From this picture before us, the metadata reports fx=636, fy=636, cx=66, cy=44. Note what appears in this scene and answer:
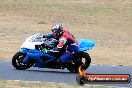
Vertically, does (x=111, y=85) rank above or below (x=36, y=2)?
above

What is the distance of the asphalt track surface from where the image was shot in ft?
52.6

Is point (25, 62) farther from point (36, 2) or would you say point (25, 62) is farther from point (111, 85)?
point (36, 2)

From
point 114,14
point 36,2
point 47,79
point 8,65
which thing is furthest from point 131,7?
point 47,79

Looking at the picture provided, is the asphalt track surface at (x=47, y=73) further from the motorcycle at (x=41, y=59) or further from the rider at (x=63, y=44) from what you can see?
the rider at (x=63, y=44)

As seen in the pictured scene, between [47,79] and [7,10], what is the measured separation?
91.1 ft

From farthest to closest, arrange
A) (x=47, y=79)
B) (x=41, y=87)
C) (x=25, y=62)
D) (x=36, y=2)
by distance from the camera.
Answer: (x=36, y=2), (x=25, y=62), (x=47, y=79), (x=41, y=87)

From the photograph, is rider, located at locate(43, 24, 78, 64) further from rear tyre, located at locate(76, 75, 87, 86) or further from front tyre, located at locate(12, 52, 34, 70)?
rear tyre, located at locate(76, 75, 87, 86)

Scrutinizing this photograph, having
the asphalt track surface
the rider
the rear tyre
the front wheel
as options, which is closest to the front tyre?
the asphalt track surface

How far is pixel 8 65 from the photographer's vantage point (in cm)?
1919

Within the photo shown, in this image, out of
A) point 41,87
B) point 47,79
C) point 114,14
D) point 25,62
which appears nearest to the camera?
point 41,87

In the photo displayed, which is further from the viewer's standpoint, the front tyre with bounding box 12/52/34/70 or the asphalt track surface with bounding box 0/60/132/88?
the front tyre with bounding box 12/52/34/70

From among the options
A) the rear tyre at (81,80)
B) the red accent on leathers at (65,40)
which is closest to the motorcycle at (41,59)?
the red accent on leathers at (65,40)

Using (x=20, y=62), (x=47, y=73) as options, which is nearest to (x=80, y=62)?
(x=47, y=73)

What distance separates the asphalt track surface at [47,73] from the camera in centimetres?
1603
